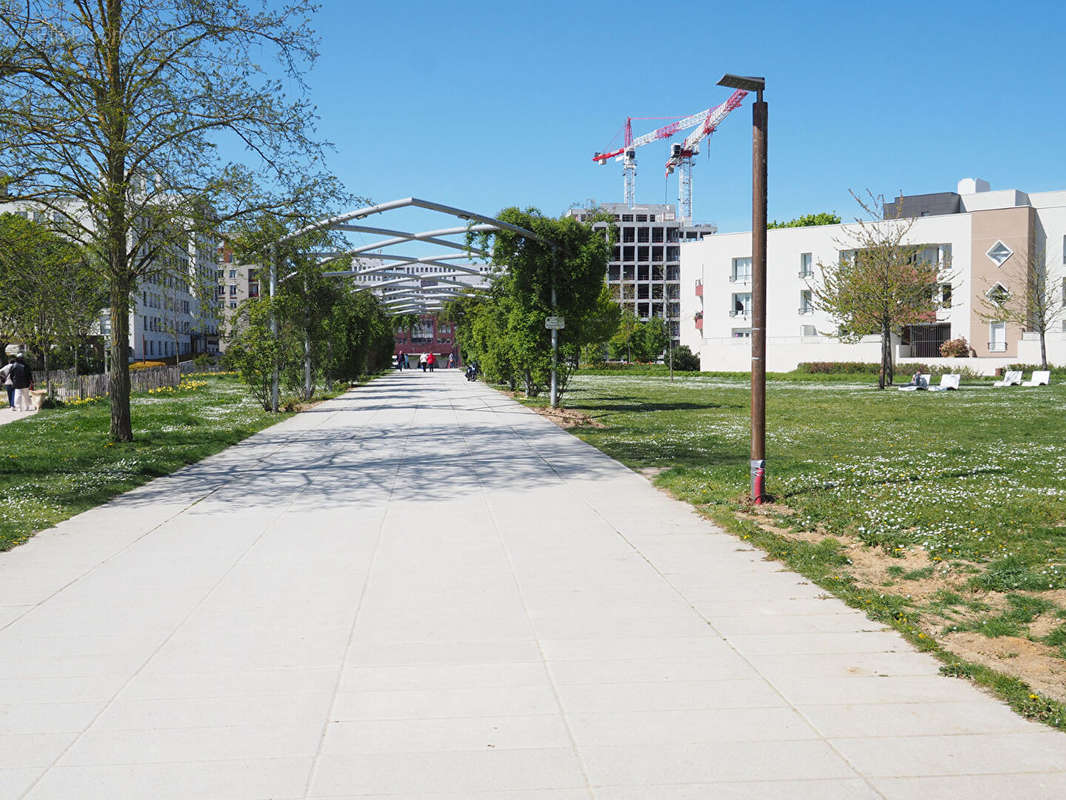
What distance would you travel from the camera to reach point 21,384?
2678cm

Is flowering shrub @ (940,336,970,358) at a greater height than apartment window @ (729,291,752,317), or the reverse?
apartment window @ (729,291,752,317)

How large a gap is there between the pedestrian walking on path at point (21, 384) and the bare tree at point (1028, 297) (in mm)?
44879

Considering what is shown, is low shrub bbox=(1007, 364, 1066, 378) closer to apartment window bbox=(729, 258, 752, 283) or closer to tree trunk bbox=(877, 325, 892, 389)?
tree trunk bbox=(877, 325, 892, 389)

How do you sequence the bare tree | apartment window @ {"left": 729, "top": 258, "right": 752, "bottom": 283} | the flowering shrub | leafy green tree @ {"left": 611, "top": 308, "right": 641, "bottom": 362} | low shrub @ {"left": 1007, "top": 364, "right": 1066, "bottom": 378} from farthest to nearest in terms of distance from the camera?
leafy green tree @ {"left": 611, "top": 308, "right": 641, "bottom": 362} < apartment window @ {"left": 729, "top": 258, "right": 752, "bottom": 283} < the flowering shrub < the bare tree < low shrub @ {"left": 1007, "top": 364, "right": 1066, "bottom": 378}

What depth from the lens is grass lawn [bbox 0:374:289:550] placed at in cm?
960

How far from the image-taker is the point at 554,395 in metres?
25.8

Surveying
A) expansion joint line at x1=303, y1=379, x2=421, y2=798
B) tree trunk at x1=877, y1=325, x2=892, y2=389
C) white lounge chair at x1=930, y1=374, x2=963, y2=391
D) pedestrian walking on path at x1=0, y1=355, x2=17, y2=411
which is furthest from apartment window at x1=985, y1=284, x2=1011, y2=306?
expansion joint line at x1=303, y1=379, x2=421, y2=798

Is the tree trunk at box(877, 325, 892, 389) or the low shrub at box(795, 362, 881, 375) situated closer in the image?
the tree trunk at box(877, 325, 892, 389)

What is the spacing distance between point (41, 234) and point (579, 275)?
15.1m

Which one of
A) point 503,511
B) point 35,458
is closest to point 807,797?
point 503,511

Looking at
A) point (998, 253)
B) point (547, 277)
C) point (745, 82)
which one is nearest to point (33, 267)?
point (745, 82)

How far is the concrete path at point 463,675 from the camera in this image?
342 cm

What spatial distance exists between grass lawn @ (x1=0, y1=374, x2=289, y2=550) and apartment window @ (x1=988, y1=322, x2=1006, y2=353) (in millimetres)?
48424

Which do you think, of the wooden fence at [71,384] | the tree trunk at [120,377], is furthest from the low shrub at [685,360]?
the tree trunk at [120,377]
